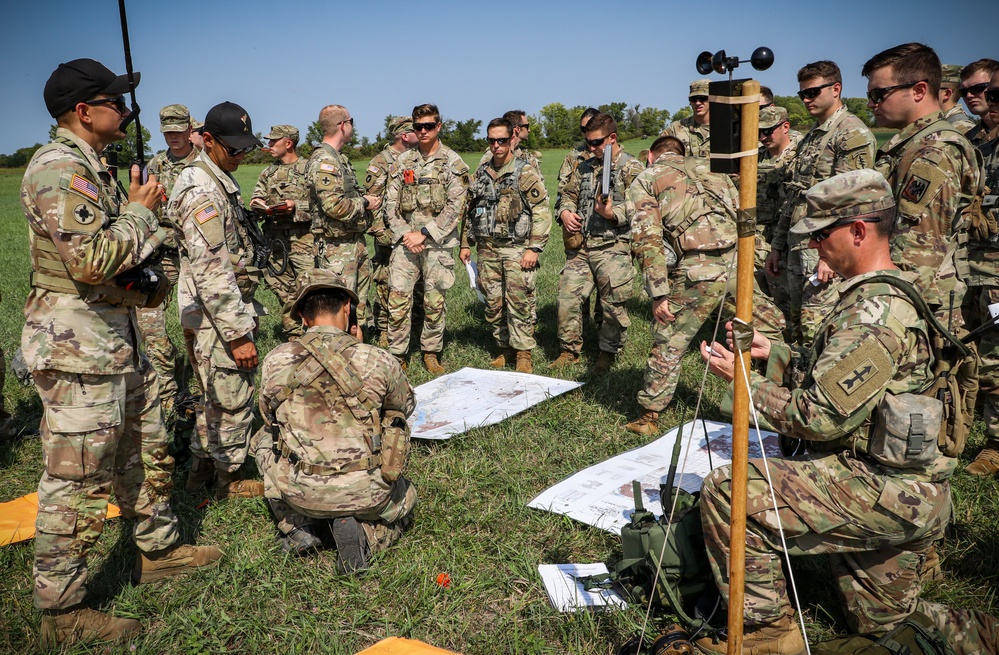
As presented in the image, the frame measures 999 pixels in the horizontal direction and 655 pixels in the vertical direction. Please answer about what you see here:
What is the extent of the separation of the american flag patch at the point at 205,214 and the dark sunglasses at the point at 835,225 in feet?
11.0

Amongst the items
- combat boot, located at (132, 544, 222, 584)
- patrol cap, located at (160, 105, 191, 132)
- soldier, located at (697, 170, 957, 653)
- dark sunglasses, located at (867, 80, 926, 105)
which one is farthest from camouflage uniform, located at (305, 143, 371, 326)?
soldier, located at (697, 170, 957, 653)

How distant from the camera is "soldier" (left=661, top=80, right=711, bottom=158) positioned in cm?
821

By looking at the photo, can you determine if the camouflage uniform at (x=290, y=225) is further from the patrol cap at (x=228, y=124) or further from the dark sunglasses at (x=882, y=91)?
the dark sunglasses at (x=882, y=91)

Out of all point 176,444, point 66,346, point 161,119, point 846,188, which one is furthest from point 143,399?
point 161,119

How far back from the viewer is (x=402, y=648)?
3.14m

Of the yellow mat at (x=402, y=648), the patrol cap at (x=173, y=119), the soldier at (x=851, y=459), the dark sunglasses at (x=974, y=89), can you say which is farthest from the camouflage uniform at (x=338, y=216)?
the dark sunglasses at (x=974, y=89)

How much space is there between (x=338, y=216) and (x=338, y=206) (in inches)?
4.4

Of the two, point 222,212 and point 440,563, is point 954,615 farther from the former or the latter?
point 222,212

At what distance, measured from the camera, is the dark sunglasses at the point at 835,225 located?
9.27 feet

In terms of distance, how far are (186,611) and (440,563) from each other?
4.40 feet

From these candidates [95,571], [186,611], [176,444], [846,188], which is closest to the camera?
[846,188]

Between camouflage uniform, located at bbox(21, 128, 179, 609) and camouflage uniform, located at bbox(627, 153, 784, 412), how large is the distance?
3.52 metres

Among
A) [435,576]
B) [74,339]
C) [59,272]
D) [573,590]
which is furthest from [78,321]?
[573,590]

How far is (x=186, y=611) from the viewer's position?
11.8 feet
